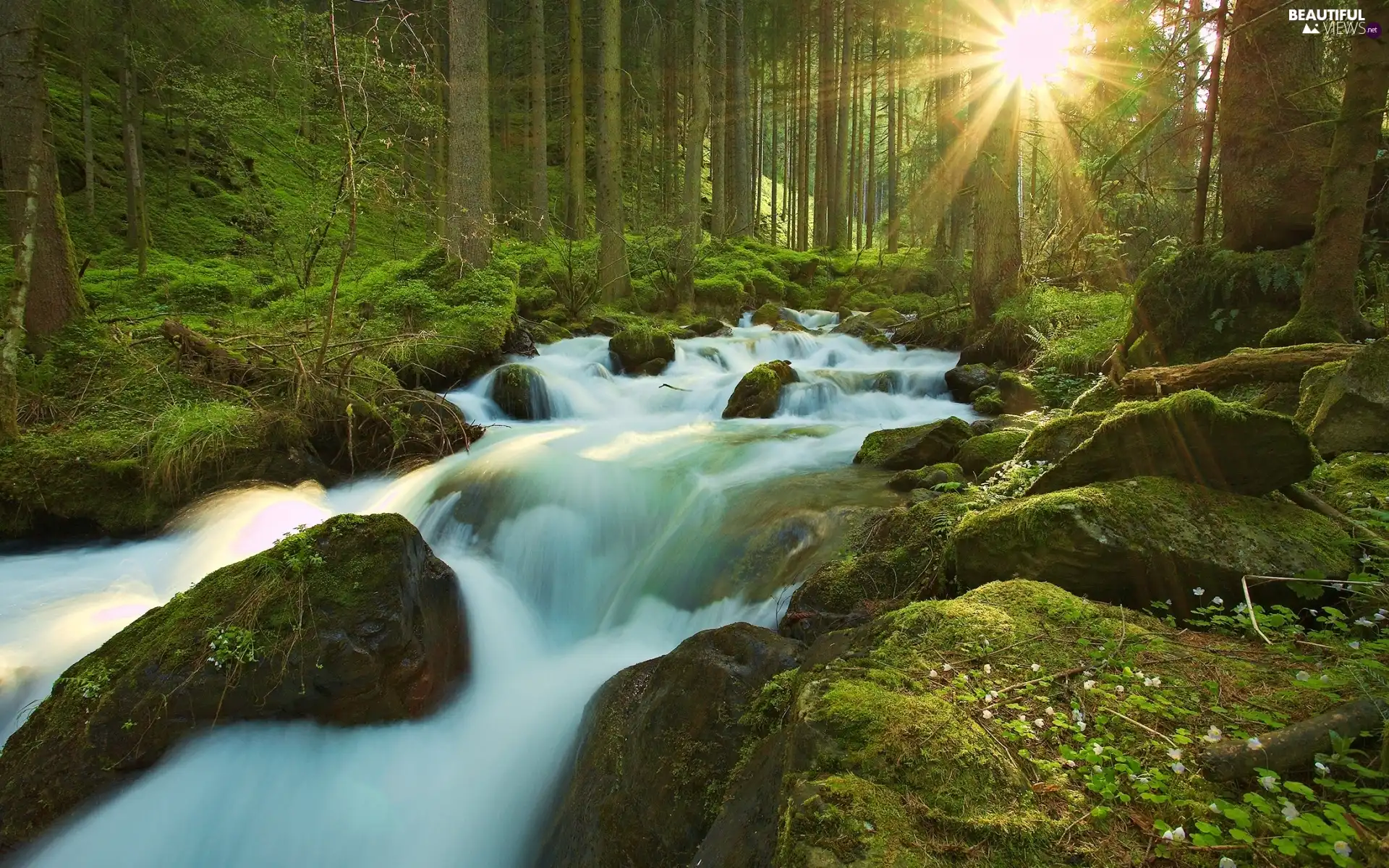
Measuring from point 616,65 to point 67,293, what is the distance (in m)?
10.9

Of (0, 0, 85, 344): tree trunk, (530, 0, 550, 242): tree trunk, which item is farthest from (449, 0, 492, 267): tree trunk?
(530, 0, 550, 242): tree trunk

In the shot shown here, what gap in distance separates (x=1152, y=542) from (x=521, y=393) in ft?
28.3

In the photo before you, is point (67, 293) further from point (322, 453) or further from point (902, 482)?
point (902, 482)

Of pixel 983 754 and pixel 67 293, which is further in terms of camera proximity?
pixel 67 293

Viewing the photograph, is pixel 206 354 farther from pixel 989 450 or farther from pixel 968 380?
pixel 968 380

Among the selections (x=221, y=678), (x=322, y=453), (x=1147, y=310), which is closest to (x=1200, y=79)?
(x=1147, y=310)

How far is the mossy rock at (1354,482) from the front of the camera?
10.1 ft

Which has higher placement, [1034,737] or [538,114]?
[538,114]

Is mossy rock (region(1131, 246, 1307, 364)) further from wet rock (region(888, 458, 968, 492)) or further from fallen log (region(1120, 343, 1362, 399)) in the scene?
wet rock (region(888, 458, 968, 492))

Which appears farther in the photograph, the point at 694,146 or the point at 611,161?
the point at 694,146

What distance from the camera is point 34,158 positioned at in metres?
6.96

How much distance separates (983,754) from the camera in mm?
Answer: 1834

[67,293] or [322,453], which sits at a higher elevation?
[67,293]

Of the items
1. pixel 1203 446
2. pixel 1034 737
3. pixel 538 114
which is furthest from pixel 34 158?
pixel 538 114
